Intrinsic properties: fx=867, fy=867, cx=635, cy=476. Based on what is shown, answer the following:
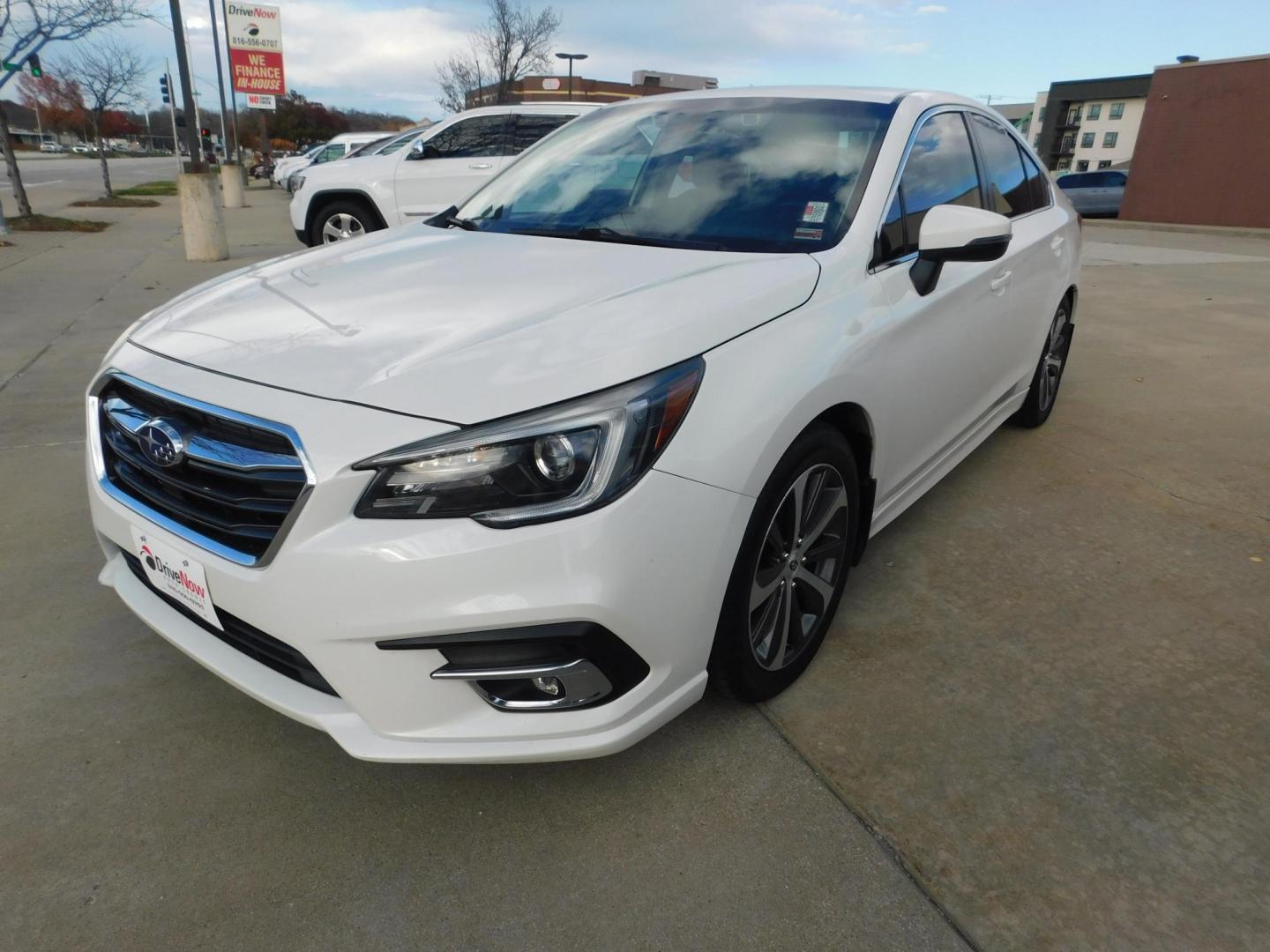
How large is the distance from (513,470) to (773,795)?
1045 mm

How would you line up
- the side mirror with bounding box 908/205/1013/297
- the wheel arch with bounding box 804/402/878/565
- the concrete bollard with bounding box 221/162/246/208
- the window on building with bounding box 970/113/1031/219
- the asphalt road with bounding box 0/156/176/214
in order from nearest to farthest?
the wheel arch with bounding box 804/402/878/565, the side mirror with bounding box 908/205/1013/297, the window on building with bounding box 970/113/1031/219, the asphalt road with bounding box 0/156/176/214, the concrete bollard with bounding box 221/162/246/208

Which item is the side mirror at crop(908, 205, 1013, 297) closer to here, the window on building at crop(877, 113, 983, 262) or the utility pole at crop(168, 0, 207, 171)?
the window on building at crop(877, 113, 983, 262)

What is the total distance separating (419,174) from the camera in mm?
9289

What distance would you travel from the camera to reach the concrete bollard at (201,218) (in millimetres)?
10680

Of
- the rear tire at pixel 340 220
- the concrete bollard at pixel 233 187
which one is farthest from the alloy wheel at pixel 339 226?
the concrete bollard at pixel 233 187

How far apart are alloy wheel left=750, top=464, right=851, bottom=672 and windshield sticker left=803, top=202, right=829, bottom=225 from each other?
741 millimetres

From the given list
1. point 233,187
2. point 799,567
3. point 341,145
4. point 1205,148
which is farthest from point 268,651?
point 1205,148

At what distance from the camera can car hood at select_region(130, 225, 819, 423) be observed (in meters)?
1.74

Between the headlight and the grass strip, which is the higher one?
the headlight

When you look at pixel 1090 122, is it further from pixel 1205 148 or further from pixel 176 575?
pixel 176 575

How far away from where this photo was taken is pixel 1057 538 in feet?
11.3

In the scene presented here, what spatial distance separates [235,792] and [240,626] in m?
0.49

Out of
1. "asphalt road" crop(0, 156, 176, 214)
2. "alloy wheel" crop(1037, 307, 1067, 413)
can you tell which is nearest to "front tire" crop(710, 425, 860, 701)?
"alloy wheel" crop(1037, 307, 1067, 413)

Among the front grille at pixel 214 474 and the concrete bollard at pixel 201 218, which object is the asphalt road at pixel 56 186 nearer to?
the concrete bollard at pixel 201 218
